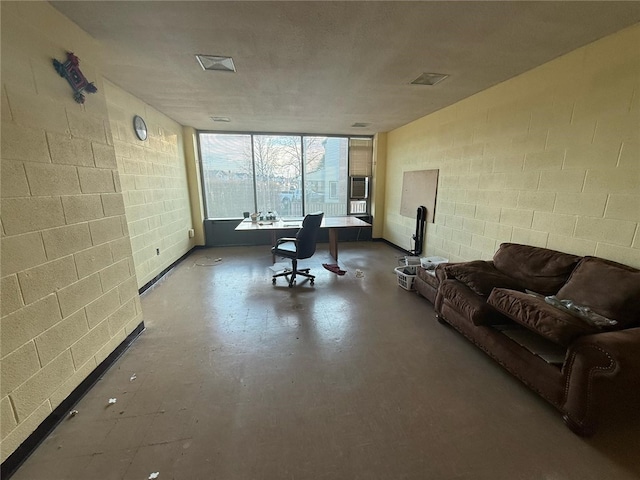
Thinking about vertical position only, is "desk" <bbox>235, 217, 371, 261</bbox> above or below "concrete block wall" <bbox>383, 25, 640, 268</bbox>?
below

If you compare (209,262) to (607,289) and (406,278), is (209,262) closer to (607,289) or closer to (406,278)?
(406,278)

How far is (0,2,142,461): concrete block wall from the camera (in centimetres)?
136

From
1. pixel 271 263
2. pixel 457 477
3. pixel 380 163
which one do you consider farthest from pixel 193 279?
pixel 380 163

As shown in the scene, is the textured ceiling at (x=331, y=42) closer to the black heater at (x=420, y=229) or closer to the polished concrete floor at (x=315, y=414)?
the black heater at (x=420, y=229)

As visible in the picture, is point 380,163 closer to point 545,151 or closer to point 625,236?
point 545,151

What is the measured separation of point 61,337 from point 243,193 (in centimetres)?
447

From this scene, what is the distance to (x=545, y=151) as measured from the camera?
2.52 m

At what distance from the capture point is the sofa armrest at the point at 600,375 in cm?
135

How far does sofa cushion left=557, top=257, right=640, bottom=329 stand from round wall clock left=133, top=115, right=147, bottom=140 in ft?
15.8

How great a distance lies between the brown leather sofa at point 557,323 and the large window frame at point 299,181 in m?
3.94

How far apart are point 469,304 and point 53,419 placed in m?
2.98

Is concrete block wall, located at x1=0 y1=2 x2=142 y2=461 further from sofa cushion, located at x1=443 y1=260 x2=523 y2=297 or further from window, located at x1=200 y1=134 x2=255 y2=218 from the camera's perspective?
window, located at x1=200 y1=134 x2=255 y2=218

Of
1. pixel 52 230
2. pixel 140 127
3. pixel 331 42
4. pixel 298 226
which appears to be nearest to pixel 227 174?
pixel 140 127

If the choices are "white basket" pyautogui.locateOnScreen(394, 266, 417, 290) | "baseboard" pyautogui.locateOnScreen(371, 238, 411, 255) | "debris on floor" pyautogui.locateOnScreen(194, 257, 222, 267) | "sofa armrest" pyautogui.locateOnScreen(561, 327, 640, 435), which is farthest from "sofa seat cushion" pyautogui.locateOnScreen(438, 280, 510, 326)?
"debris on floor" pyautogui.locateOnScreen(194, 257, 222, 267)
